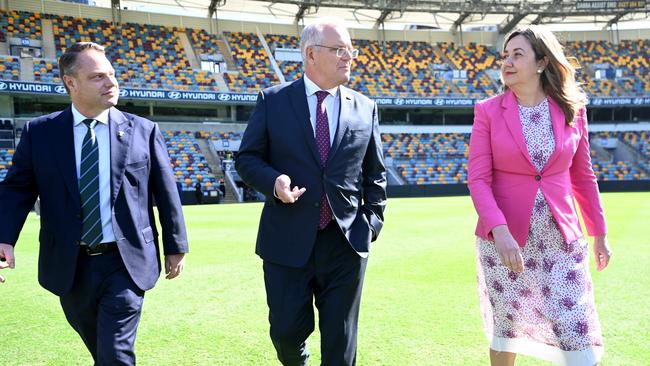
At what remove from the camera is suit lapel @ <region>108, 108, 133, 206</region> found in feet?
9.59

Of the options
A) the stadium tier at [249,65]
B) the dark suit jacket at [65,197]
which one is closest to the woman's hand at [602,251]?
the dark suit jacket at [65,197]

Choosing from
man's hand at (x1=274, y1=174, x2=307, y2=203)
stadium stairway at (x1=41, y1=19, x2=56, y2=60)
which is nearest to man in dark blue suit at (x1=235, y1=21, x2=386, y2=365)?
man's hand at (x1=274, y1=174, x2=307, y2=203)

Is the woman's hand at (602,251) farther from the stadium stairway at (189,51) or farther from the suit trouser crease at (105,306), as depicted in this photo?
the stadium stairway at (189,51)

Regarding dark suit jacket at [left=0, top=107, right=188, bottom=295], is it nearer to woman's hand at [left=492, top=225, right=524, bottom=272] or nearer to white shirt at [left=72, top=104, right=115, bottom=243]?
white shirt at [left=72, top=104, right=115, bottom=243]

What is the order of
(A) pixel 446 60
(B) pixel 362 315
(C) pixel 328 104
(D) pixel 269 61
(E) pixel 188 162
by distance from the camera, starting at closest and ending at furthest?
(C) pixel 328 104 → (B) pixel 362 315 → (E) pixel 188 162 → (D) pixel 269 61 → (A) pixel 446 60

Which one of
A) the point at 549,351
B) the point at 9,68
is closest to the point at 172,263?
the point at 549,351

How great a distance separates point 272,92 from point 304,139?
0.39 meters

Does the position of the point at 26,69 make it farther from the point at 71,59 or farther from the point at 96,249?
the point at 96,249

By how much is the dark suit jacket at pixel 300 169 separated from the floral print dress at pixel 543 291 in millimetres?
822

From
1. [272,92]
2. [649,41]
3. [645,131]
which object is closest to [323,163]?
[272,92]

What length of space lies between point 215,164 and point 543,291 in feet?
102

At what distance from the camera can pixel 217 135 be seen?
34.8 m

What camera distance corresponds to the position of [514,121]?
2.87 meters

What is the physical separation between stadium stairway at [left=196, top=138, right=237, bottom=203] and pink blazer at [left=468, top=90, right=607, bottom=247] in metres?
27.0
